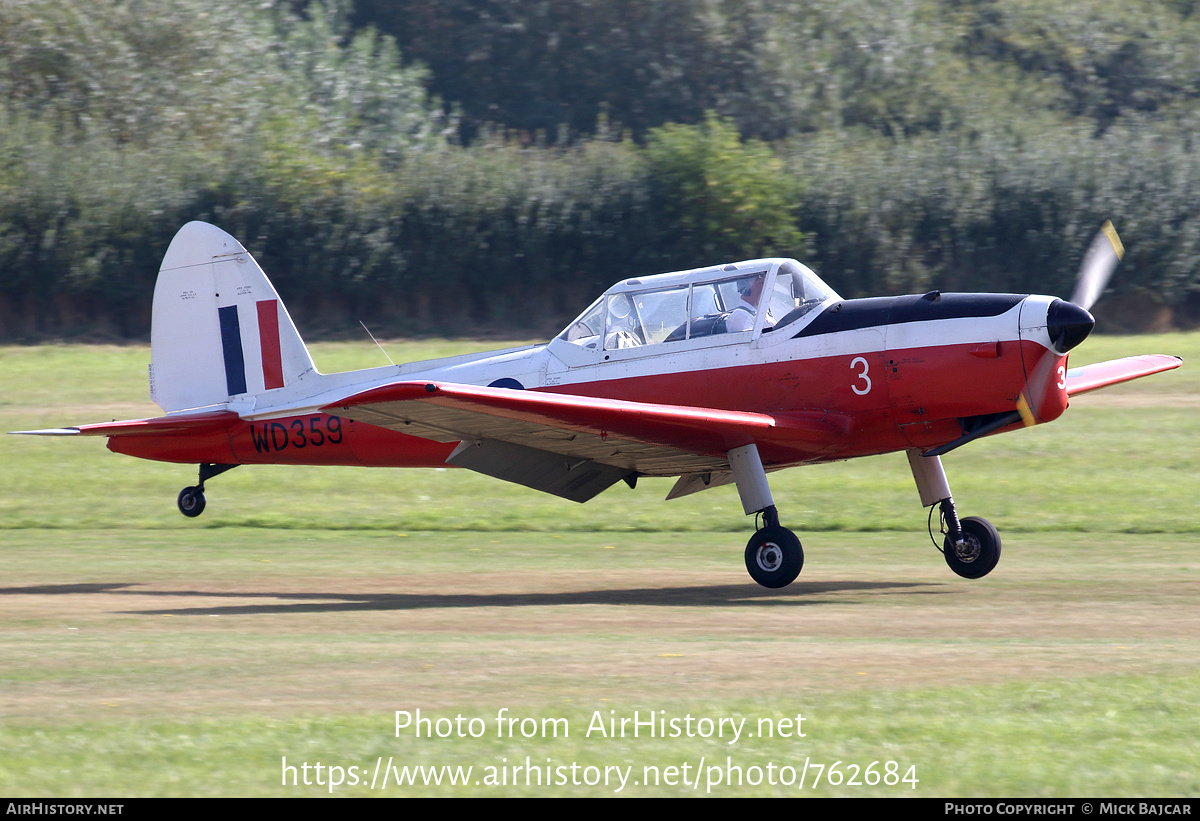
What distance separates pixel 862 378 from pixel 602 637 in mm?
3359

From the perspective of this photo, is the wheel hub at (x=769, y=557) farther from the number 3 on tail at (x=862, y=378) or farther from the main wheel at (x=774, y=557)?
the number 3 on tail at (x=862, y=378)

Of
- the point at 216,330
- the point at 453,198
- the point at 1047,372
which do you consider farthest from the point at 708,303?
the point at 453,198

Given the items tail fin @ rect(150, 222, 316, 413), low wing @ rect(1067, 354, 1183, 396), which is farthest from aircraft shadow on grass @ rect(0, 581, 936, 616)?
low wing @ rect(1067, 354, 1183, 396)

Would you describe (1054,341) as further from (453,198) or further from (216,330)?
(453,198)

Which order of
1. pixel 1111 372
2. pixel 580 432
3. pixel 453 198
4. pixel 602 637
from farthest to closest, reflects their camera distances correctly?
pixel 453 198
pixel 1111 372
pixel 580 432
pixel 602 637

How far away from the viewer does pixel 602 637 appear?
8305 millimetres

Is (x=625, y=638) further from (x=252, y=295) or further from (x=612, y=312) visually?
(x=252, y=295)

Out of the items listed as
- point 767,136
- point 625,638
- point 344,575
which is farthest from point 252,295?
point 767,136

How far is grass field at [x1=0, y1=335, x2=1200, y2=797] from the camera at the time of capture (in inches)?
211

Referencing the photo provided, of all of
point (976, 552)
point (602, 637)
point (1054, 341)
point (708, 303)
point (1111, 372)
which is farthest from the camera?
point (1111, 372)

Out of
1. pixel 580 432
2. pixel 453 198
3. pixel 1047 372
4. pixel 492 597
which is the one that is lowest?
pixel 453 198

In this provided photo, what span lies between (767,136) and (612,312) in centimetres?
3164

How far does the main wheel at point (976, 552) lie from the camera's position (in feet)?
35.7

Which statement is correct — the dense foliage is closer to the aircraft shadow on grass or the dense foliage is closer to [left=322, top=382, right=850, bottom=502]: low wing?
[left=322, top=382, right=850, bottom=502]: low wing
